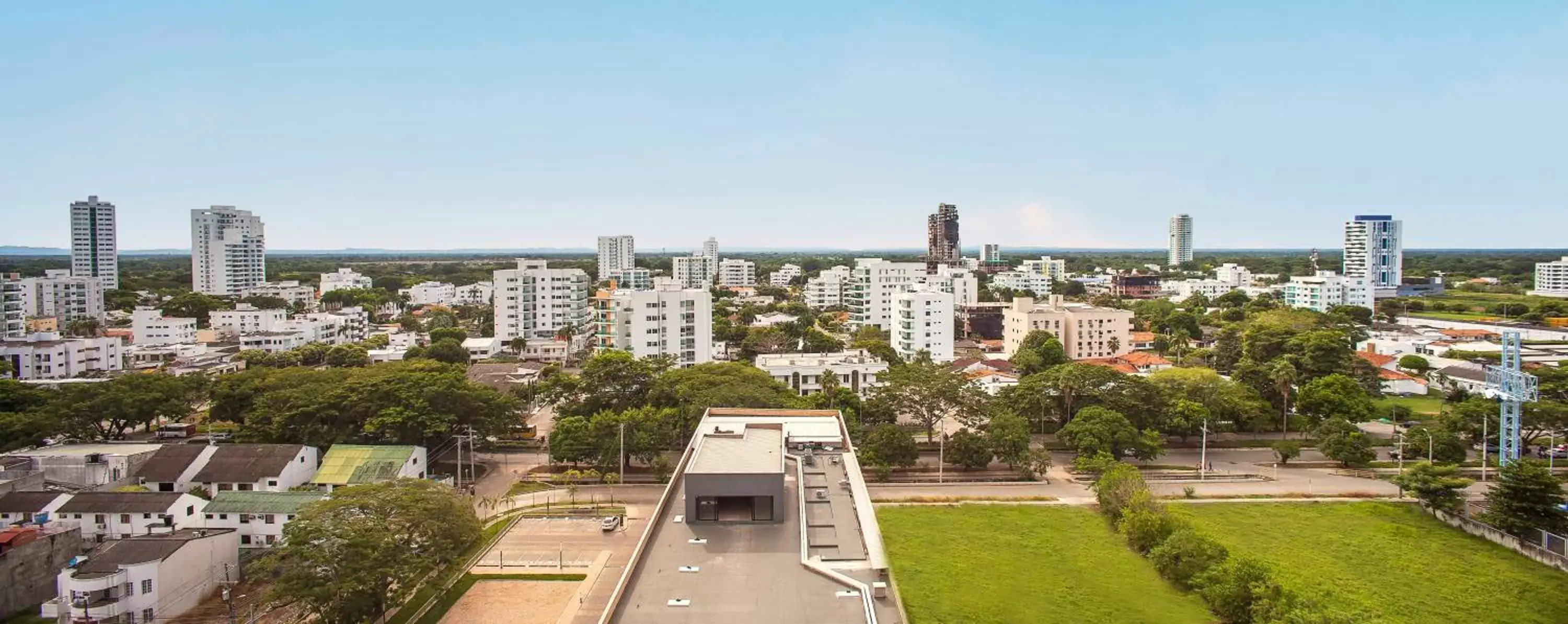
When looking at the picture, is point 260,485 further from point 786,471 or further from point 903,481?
point 903,481

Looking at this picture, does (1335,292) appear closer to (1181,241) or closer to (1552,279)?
(1552,279)

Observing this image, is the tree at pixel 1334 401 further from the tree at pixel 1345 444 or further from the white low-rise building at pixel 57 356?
the white low-rise building at pixel 57 356

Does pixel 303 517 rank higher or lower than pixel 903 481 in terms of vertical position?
higher

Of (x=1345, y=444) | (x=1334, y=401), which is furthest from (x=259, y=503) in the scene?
(x=1334, y=401)

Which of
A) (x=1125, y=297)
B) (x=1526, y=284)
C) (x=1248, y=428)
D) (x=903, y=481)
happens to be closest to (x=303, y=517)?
(x=903, y=481)

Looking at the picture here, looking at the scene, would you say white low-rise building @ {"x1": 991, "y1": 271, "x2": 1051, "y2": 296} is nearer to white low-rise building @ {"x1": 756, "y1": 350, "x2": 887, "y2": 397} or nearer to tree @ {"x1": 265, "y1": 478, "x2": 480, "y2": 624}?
white low-rise building @ {"x1": 756, "y1": 350, "x2": 887, "y2": 397}

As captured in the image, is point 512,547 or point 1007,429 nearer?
point 512,547

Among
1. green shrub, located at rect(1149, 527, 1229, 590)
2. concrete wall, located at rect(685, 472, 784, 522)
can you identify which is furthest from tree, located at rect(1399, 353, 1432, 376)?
concrete wall, located at rect(685, 472, 784, 522)
